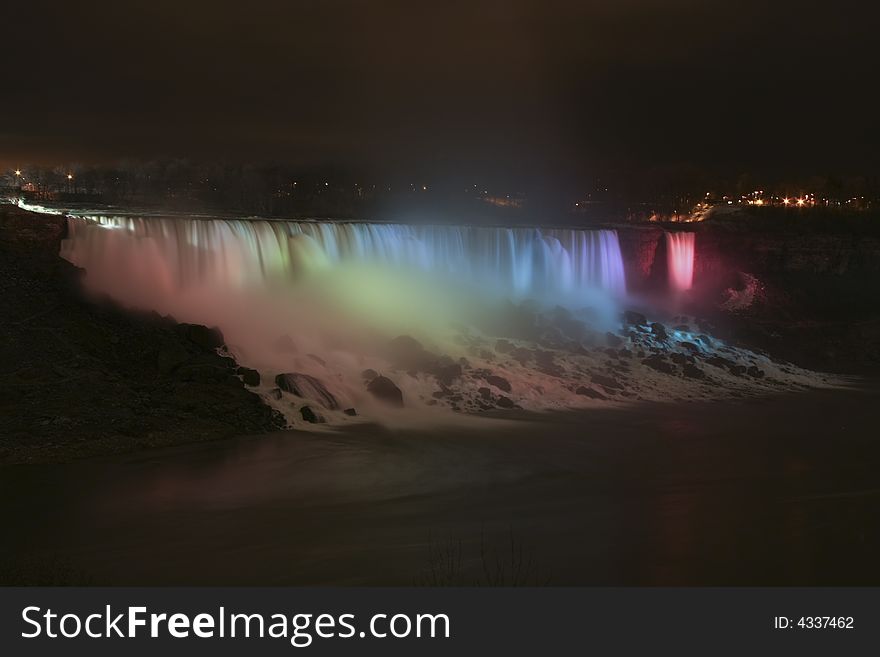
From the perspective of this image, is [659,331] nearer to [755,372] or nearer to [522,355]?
[755,372]

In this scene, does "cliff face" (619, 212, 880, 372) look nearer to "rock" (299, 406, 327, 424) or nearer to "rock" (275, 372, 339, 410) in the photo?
"rock" (275, 372, 339, 410)

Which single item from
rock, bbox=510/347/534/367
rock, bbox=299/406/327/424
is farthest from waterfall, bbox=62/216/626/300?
rock, bbox=299/406/327/424

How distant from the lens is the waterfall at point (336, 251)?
28.0 metres

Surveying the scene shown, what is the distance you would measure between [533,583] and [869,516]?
6.94 meters

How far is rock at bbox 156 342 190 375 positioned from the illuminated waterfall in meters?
31.3

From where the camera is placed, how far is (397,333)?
1224 inches

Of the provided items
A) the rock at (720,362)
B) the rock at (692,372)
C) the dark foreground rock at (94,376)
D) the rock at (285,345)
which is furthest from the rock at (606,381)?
the dark foreground rock at (94,376)

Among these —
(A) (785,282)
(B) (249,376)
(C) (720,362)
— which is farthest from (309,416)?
(A) (785,282)

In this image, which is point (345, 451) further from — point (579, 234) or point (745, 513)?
point (579, 234)

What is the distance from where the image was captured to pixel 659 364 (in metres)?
31.8

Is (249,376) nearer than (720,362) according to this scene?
Yes

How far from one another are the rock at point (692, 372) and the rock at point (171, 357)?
1792 cm

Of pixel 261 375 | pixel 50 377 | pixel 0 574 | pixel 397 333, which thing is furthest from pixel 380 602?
pixel 397 333

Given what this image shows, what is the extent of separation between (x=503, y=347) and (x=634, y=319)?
30.7 ft
